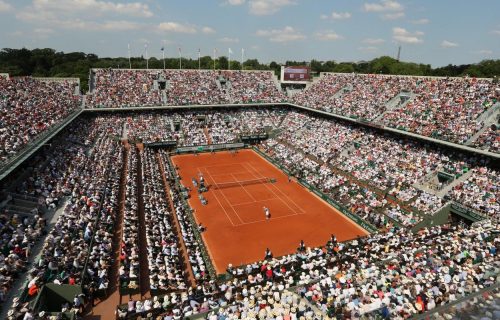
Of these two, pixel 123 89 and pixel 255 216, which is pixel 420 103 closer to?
pixel 255 216

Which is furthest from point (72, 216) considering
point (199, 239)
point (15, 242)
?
point (199, 239)

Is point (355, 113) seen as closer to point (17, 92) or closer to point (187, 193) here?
point (187, 193)

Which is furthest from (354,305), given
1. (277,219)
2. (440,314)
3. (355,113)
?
(355,113)

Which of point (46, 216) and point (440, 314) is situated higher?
point (440, 314)

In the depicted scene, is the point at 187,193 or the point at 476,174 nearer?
the point at 476,174

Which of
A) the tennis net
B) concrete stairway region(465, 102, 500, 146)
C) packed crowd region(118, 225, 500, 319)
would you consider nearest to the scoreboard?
the tennis net

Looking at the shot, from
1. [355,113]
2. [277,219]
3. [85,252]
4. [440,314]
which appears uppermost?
[355,113]
